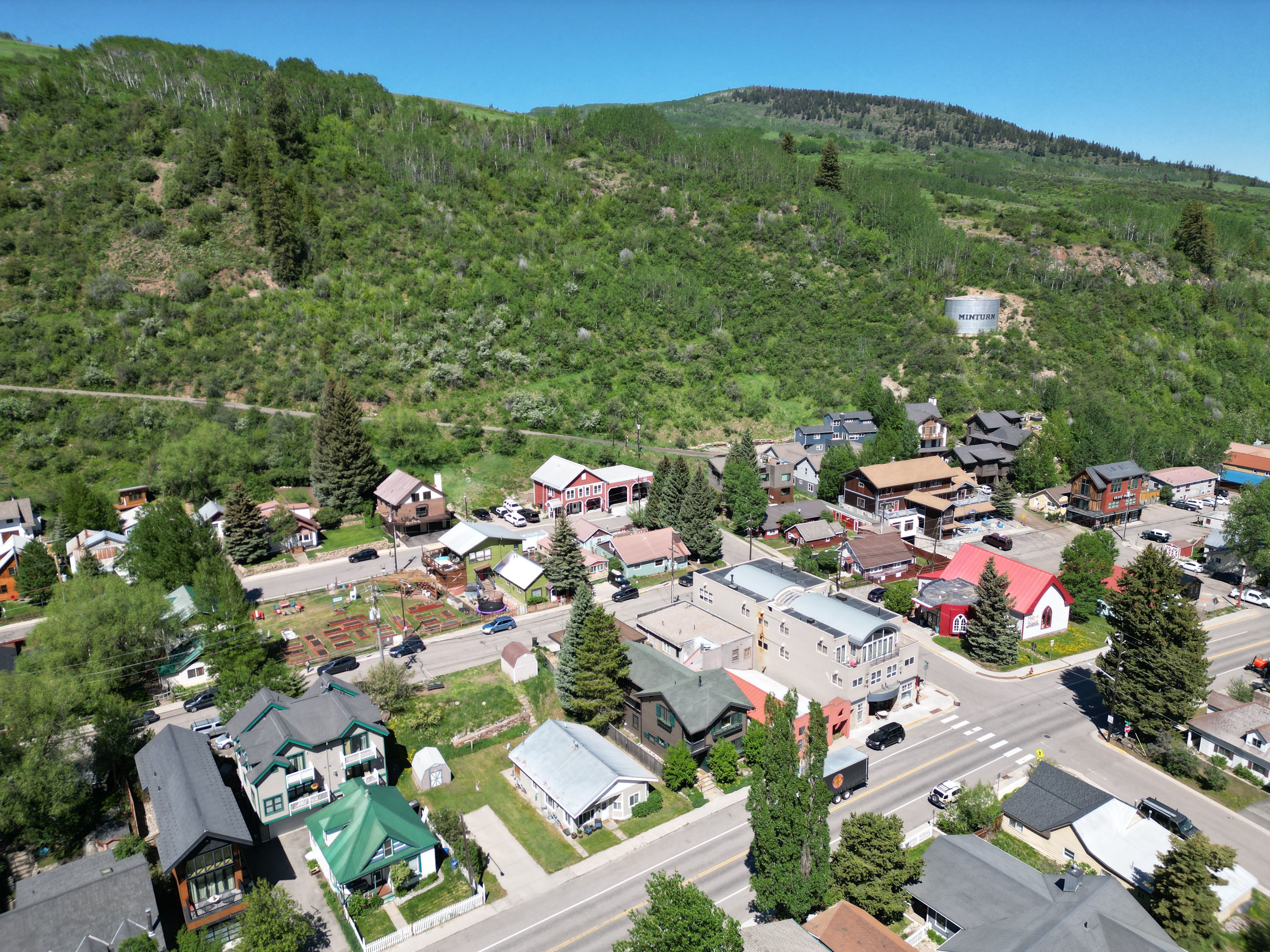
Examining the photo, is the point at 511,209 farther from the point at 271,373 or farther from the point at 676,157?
the point at 271,373

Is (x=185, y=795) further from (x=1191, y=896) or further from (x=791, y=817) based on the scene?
(x=1191, y=896)

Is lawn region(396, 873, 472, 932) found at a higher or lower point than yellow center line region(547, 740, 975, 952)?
lower

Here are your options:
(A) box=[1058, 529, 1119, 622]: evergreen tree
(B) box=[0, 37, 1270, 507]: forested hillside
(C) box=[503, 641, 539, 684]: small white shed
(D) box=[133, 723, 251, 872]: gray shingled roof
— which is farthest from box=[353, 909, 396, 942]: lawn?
(B) box=[0, 37, 1270, 507]: forested hillside

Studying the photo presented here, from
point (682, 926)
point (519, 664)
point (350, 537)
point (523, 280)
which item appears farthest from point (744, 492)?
point (523, 280)

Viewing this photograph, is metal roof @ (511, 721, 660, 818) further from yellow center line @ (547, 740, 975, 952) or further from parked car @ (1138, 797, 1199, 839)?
parked car @ (1138, 797, 1199, 839)

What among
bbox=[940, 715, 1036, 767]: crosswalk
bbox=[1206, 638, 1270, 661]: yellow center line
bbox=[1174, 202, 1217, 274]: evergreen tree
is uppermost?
bbox=[1174, 202, 1217, 274]: evergreen tree

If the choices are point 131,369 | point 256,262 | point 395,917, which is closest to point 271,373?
point 131,369
